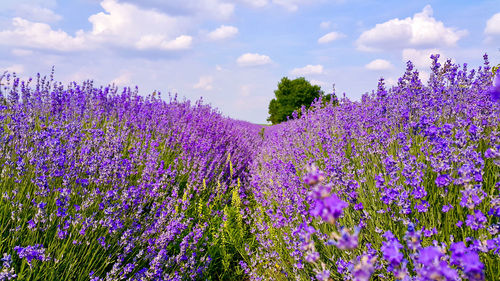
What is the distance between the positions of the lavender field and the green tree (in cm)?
1758

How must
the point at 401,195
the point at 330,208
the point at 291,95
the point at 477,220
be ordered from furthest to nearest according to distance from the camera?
the point at 291,95 < the point at 401,195 < the point at 477,220 < the point at 330,208

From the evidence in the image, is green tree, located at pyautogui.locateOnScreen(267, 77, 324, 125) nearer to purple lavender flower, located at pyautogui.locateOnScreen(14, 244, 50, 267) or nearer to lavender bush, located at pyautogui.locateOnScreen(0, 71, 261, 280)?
lavender bush, located at pyautogui.locateOnScreen(0, 71, 261, 280)

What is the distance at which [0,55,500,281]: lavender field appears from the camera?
1524mm

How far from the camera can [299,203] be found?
8.93 feet

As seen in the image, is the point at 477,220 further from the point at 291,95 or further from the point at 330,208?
the point at 291,95

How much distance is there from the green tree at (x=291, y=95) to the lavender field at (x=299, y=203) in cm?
1758

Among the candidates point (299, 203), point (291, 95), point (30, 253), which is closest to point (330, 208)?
point (30, 253)

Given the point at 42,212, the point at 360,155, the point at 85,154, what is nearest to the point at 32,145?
the point at 85,154

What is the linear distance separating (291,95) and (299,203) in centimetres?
2082

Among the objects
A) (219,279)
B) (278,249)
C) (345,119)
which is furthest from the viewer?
(345,119)

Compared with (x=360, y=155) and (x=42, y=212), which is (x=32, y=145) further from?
(x=360, y=155)

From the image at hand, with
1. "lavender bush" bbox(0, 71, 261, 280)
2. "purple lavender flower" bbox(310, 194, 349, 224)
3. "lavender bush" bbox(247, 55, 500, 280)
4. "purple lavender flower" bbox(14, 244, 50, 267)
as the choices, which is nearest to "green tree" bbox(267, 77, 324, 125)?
"lavender bush" bbox(0, 71, 261, 280)

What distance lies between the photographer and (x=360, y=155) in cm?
342

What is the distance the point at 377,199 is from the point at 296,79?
22.5 meters
